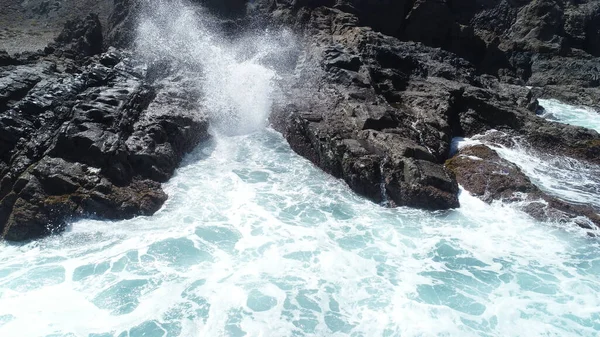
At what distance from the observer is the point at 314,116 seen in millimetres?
20234

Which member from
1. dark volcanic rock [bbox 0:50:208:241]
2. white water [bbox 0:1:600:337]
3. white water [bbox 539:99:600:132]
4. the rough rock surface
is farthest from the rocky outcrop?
dark volcanic rock [bbox 0:50:208:241]

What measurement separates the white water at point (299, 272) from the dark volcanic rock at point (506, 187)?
513 millimetres

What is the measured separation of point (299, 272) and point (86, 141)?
360 inches

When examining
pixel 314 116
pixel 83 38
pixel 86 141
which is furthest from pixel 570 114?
pixel 83 38

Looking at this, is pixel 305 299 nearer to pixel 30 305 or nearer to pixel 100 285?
pixel 100 285

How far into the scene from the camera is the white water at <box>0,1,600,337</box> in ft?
35.4

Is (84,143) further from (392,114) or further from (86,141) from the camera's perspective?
(392,114)

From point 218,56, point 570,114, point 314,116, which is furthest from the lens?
point 218,56

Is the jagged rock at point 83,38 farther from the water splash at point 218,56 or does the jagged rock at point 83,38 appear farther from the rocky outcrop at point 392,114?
the rocky outcrop at point 392,114

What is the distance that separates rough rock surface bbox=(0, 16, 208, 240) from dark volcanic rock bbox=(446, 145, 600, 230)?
11754 millimetres

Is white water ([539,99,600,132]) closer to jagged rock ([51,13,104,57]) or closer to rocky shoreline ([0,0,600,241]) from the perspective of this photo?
rocky shoreline ([0,0,600,241])

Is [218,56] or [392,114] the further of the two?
[218,56]

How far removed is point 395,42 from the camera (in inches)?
1045

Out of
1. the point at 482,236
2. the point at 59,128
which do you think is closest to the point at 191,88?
the point at 59,128
